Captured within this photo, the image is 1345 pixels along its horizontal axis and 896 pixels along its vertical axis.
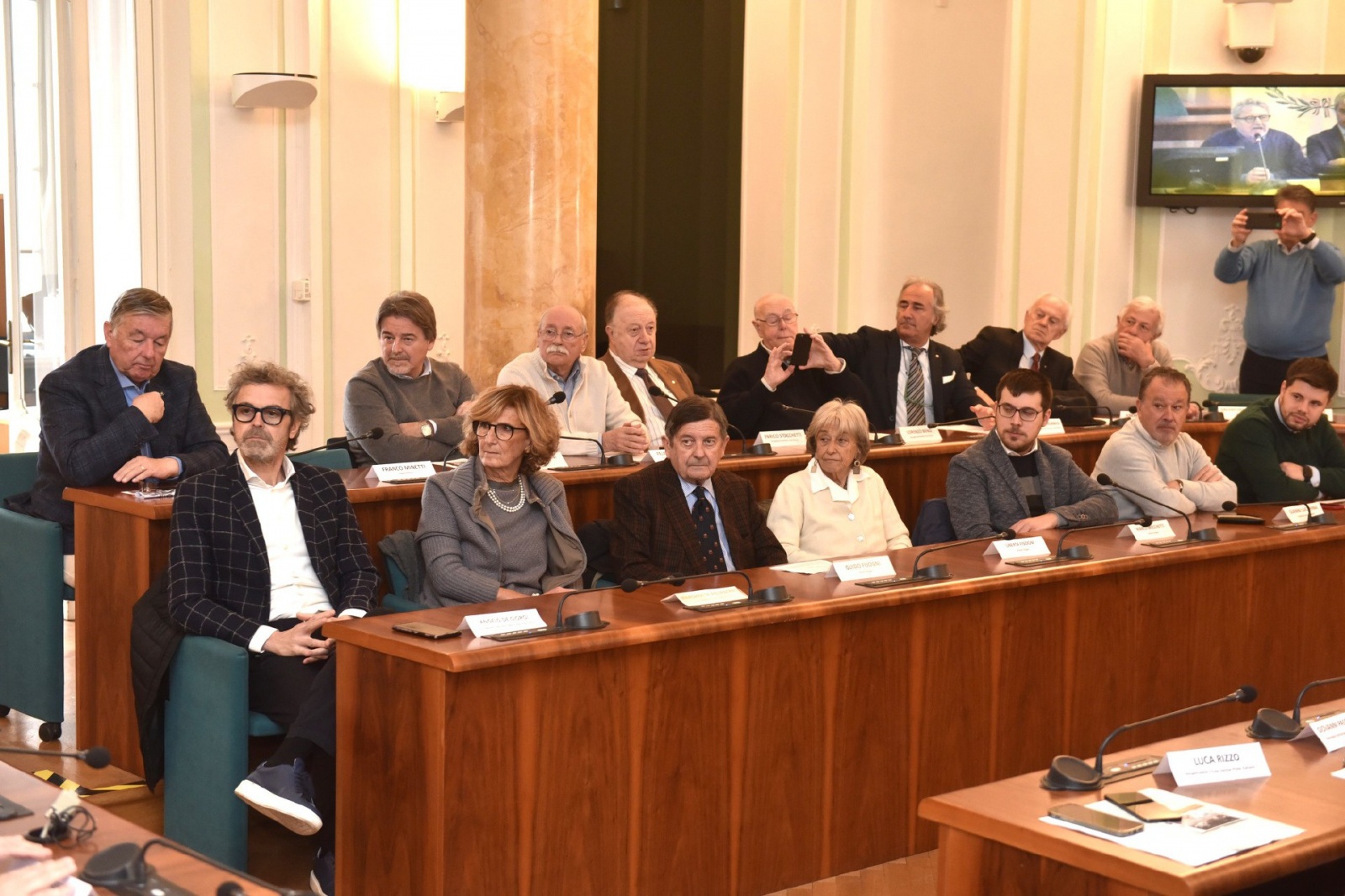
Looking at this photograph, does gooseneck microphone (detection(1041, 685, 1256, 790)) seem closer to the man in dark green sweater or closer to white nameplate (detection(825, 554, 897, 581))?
white nameplate (detection(825, 554, 897, 581))

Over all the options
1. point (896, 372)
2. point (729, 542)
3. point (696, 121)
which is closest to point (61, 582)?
point (729, 542)

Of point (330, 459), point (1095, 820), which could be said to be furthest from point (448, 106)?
point (1095, 820)

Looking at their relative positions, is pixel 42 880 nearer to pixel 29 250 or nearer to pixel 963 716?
pixel 963 716

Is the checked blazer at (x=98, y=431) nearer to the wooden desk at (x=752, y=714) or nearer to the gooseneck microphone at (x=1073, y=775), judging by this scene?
the wooden desk at (x=752, y=714)

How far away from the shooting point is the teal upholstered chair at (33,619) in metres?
4.17

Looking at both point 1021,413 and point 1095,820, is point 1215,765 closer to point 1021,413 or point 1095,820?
point 1095,820

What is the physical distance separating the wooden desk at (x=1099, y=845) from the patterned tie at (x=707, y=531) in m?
1.80

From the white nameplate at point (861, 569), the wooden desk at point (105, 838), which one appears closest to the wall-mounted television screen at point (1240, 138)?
the white nameplate at point (861, 569)

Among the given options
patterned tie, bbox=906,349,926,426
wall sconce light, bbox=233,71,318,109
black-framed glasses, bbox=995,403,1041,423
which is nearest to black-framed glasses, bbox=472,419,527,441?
black-framed glasses, bbox=995,403,1041,423

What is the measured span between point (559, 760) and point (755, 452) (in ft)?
7.45

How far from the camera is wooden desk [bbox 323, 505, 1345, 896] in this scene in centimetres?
287

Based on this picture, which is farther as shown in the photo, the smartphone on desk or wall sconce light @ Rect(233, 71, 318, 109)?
wall sconce light @ Rect(233, 71, 318, 109)

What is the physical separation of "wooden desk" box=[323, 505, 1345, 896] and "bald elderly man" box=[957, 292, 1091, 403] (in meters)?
2.57

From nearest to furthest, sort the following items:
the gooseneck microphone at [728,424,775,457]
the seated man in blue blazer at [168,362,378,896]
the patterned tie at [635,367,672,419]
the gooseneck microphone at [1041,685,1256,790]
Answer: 1. the gooseneck microphone at [1041,685,1256,790]
2. the seated man in blue blazer at [168,362,378,896]
3. the gooseneck microphone at [728,424,775,457]
4. the patterned tie at [635,367,672,419]
